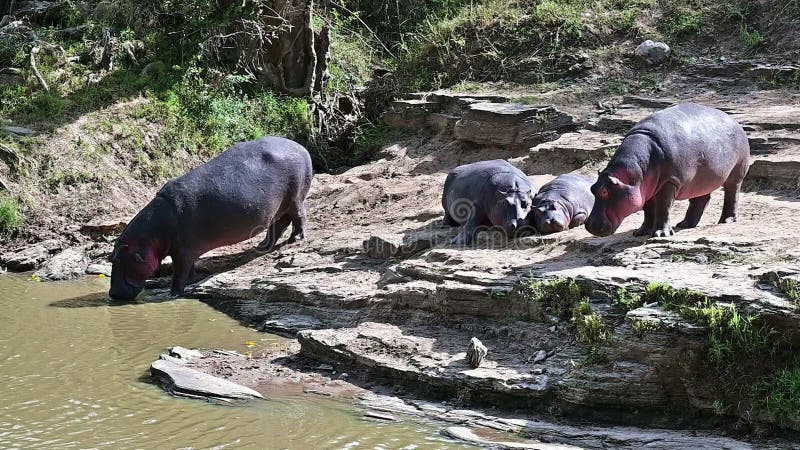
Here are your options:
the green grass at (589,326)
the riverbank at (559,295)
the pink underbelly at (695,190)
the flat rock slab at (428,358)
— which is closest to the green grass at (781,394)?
the riverbank at (559,295)

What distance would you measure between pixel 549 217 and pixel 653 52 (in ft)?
19.9

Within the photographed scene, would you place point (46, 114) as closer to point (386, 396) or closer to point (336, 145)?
point (336, 145)

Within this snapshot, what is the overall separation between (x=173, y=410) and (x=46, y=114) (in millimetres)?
8939

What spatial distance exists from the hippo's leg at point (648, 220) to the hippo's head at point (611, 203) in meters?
0.19

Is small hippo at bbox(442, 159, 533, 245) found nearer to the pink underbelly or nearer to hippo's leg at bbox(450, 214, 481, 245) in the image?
hippo's leg at bbox(450, 214, 481, 245)

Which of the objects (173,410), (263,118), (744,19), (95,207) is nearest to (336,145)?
(263,118)

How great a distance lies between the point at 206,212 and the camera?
34.1 feet

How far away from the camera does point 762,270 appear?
20.6 feet

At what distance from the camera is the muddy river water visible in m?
5.96

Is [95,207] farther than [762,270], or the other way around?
[95,207]

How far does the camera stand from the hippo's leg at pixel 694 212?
8.58 m

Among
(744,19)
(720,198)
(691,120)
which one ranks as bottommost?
(720,198)

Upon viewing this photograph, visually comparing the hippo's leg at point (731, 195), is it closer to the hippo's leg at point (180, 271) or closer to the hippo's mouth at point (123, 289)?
the hippo's leg at point (180, 271)

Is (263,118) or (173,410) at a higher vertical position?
(263,118)
